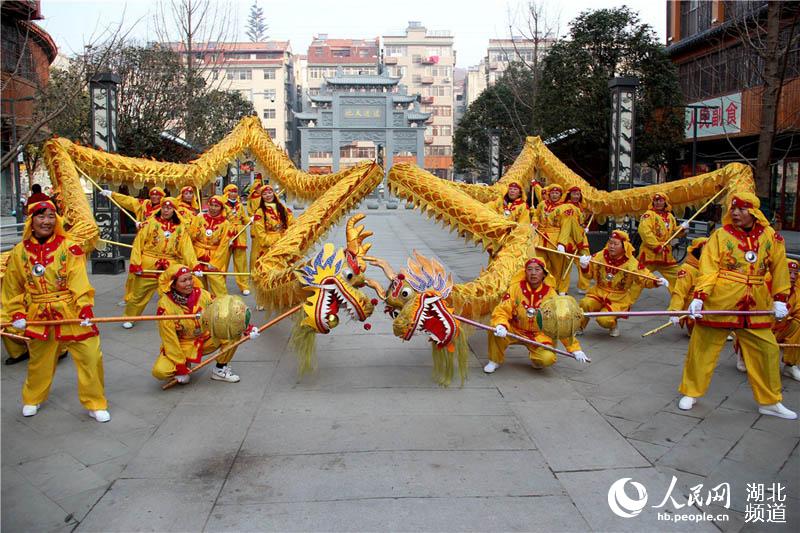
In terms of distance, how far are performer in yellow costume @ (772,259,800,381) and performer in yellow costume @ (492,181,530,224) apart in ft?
10.5

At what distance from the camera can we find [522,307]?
5090mm

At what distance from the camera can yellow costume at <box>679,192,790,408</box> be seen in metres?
4.24

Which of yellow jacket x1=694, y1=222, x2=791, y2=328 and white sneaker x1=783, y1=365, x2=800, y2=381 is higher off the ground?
yellow jacket x1=694, y1=222, x2=791, y2=328

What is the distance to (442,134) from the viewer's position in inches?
2606

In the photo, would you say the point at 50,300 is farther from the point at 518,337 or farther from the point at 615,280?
the point at 615,280

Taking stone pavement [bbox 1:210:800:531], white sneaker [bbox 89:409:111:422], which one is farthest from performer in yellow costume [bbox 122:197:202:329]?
white sneaker [bbox 89:409:111:422]

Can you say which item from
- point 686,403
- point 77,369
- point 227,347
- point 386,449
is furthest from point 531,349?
point 77,369

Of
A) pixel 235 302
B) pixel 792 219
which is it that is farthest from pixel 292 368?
pixel 792 219

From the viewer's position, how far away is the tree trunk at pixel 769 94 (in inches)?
298

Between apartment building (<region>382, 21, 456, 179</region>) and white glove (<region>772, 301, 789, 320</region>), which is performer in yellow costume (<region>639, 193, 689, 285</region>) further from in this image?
apartment building (<region>382, 21, 456, 179</region>)

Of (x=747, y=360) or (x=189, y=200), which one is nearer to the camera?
(x=747, y=360)

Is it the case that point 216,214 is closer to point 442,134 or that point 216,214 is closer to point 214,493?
point 214,493

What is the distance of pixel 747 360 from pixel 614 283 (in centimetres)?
219

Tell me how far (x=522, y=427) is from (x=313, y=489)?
1.51 meters
